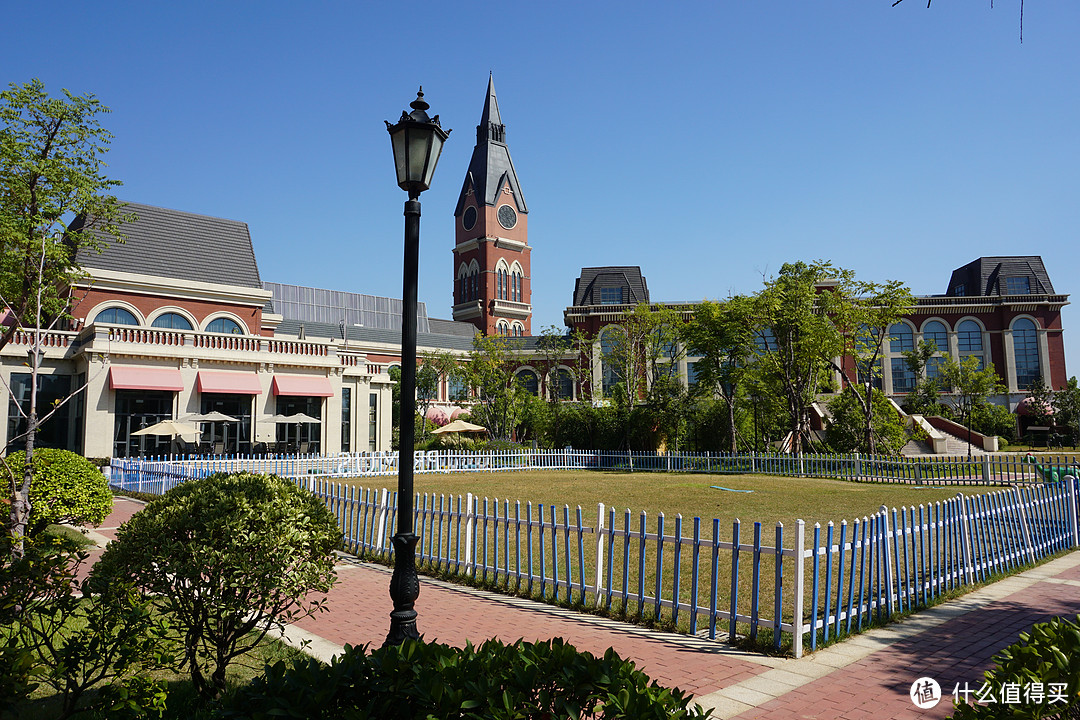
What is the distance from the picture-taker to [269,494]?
4684 mm

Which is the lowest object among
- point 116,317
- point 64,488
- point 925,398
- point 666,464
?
point 666,464

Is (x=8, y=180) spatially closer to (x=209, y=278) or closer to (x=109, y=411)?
(x=109, y=411)

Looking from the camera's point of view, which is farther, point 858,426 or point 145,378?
point 858,426

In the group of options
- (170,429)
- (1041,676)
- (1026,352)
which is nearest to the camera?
(1041,676)

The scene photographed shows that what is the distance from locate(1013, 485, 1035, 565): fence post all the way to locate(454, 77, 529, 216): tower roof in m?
63.3

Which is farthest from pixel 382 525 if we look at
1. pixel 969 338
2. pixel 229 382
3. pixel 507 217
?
pixel 507 217

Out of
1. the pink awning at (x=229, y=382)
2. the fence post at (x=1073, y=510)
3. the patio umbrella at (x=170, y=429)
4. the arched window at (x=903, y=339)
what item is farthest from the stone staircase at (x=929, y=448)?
the patio umbrella at (x=170, y=429)

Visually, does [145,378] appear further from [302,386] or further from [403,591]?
[403,591]

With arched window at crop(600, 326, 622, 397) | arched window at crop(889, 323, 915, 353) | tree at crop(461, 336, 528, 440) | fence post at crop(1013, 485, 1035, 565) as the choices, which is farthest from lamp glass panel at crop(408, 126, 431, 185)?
arched window at crop(889, 323, 915, 353)

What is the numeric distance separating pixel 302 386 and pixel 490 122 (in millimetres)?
50478

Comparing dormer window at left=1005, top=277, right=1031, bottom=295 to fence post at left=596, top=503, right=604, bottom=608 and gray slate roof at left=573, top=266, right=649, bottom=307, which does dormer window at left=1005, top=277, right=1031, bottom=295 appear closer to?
gray slate roof at left=573, top=266, right=649, bottom=307

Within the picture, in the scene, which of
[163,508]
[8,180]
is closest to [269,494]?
[163,508]

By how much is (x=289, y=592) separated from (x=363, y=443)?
29.7 m

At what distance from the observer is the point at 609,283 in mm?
56500
